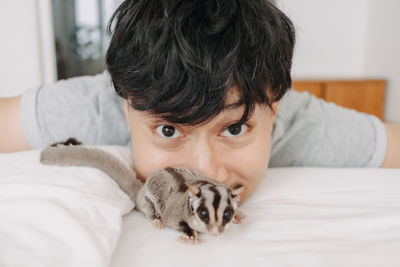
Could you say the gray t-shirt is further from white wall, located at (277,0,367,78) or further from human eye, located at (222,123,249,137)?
white wall, located at (277,0,367,78)

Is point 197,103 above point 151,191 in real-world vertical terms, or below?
above

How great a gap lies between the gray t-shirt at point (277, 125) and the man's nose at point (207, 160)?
460 mm

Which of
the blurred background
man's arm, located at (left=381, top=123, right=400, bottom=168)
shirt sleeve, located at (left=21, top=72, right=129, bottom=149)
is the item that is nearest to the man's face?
shirt sleeve, located at (left=21, top=72, right=129, bottom=149)

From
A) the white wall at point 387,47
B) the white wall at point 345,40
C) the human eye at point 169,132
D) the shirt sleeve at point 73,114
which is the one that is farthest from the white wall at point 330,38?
the human eye at point 169,132

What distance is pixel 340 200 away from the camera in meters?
0.84

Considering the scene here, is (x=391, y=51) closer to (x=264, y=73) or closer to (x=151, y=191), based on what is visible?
(x=264, y=73)

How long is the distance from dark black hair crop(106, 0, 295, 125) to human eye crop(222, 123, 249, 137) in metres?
0.04

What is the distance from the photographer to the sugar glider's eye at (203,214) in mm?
623

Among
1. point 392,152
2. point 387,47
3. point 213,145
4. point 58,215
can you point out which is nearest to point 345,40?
point 387,47

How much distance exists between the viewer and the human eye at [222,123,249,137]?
0.76m

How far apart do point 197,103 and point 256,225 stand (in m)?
0.26

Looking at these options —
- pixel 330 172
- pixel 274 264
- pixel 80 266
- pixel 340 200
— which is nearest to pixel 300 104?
pixel 330 172

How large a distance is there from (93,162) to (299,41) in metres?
3.15

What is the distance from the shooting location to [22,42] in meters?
3.11
